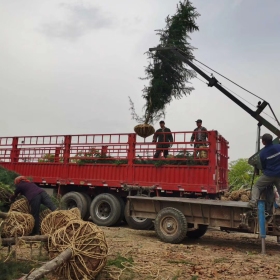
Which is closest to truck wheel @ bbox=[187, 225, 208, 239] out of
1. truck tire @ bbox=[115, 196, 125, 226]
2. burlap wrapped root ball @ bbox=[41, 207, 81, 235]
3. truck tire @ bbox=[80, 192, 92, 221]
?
truck tire @ bbox=[115, 196, 125, 226]

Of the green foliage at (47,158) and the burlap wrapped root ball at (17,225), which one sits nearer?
the burlap wrapped root ball at (17,225)

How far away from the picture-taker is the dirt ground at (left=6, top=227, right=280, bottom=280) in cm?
573

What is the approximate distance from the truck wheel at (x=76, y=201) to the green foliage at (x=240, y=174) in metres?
10.3

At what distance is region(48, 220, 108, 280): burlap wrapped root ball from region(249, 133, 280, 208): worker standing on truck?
3.96 meters

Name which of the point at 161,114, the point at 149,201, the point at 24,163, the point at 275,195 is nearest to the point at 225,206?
the point at 275,195

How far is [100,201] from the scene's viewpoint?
11.4 m

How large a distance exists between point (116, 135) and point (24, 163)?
13.0ft

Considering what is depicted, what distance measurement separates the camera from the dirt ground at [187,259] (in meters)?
5.73

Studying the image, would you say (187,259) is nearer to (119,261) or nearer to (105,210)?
(119,261)

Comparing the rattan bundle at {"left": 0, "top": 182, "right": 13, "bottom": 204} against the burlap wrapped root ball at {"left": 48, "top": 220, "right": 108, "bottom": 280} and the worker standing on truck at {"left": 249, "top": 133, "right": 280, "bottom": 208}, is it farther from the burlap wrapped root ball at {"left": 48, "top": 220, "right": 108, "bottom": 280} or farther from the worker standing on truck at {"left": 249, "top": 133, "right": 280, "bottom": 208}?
the worker standing on truck at {"left": 249, "top": 133, "right": 280, "bottom": 208}

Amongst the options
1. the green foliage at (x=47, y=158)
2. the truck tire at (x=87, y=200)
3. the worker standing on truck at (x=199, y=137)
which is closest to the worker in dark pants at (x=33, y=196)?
the truck tire at (x=87, y=200)

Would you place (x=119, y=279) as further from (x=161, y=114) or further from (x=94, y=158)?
(x=161, y=114)

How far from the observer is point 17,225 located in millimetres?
6379

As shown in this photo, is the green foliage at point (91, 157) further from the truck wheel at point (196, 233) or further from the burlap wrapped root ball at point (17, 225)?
the burlap wrapped root ball at point (17, 225)
